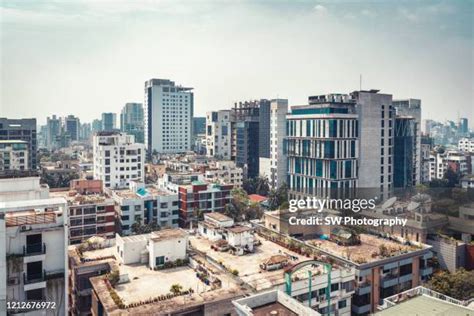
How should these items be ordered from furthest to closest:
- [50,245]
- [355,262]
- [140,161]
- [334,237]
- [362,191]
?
[140,161] < [362,191] < [334,237] < [355,262] < [50,245]

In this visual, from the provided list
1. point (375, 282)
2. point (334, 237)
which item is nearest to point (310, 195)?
point (334, 237)

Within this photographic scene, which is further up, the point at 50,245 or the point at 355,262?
the point at 50,245

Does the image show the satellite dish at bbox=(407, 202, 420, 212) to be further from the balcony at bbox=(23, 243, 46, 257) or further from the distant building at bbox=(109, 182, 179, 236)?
the balcony at bbox=(23, 243, 46, 257)

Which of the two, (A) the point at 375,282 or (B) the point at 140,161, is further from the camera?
(B) the point at 140,161

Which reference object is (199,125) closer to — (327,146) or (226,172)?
(226,172)

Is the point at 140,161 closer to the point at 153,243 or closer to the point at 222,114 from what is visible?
the point at 153,243

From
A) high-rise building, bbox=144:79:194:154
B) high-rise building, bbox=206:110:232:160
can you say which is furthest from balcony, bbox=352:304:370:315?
high-rise building, bbox=144:79:194:154

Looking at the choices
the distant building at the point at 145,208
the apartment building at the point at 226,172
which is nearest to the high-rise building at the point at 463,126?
the apartment building at the point at 226,172
